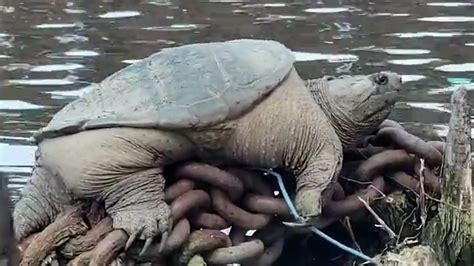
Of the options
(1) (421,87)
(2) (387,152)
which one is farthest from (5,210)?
(1) (421,87)

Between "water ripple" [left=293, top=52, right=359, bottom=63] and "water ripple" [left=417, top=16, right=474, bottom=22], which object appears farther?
"water ripple" [left=417, top=16, right=474, bottom=22]

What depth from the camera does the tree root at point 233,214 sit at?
3508 mm

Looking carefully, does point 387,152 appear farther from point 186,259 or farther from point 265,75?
point 186,259

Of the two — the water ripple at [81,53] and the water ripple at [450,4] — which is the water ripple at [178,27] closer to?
the water ripple at [81,53]

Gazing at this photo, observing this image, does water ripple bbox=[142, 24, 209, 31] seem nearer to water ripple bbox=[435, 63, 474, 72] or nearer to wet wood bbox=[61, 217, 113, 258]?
water ripple bbox=[435, 63, 474, 72]

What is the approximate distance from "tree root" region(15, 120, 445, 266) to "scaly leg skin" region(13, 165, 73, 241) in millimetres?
73

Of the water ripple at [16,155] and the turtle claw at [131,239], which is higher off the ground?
the turtle claw at [131,239]

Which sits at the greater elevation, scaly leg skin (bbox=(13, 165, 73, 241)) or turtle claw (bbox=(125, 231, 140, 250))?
scaly leg skin (bbox=(13, 165, 73, 241))

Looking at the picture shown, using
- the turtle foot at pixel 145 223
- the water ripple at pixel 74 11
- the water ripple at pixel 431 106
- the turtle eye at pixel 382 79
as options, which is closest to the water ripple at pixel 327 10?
the water ripple at pixel 74 11

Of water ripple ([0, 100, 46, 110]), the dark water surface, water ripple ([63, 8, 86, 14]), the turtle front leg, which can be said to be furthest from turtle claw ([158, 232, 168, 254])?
water ripple ([63, 8, 86, 14])

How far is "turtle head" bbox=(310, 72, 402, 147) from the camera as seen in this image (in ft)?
12.6

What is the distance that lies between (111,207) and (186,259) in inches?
11.3

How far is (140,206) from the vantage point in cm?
355

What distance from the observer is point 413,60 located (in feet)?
24.1
